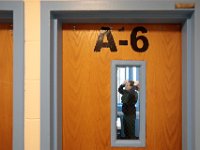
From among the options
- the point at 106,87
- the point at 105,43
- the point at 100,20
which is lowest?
the point at 106,87

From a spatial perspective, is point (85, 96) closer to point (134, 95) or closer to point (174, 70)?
point (134, 95)

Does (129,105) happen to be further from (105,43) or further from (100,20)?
(100,20)

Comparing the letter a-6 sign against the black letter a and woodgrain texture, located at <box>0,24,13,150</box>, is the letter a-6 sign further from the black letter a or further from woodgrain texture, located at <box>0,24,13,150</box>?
woodgrain texture, located at <box>0,24,13,150</box>

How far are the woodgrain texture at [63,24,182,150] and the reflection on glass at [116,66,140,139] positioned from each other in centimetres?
6

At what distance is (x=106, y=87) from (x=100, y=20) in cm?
40

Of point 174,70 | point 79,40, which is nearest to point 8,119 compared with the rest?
point 79,40

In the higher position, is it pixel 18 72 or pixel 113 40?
pixel 113 40

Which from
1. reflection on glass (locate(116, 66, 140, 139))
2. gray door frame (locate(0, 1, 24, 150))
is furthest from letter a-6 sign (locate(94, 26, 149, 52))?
gray door frame (locate(0, 1, 24, 150))

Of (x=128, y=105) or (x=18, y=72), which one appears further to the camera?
(x=128, y=105)

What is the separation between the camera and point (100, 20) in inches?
60.4

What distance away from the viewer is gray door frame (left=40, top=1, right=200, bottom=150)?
139 cm

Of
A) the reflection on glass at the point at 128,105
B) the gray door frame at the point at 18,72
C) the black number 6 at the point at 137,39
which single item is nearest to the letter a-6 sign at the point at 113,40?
the black number 6 at the point at 137,39

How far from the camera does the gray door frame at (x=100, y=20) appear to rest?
1.39 m

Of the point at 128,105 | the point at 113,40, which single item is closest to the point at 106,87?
the point at 128,105
